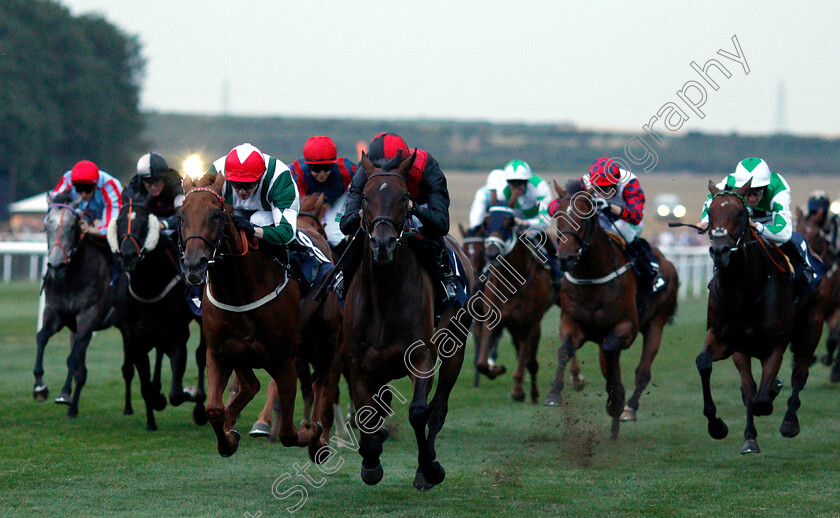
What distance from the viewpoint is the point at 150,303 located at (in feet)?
27.5

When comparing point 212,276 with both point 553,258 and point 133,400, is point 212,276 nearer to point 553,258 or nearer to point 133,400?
point 133,400

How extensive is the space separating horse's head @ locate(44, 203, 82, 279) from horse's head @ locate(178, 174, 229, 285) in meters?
4.10

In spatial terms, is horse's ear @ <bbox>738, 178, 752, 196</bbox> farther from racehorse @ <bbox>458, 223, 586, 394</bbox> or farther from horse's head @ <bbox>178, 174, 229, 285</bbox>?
horse's head @ <bbox>178, 174, 229, 285</bbox>

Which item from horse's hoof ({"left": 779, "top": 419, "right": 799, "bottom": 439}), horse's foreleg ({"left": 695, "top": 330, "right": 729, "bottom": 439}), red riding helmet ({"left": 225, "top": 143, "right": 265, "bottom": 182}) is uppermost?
red riding helmet ({"left": 225, "top": 143, "right": 265, "bottom": 182})

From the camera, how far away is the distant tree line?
128ft

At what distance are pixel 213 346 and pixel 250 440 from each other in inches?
89.3

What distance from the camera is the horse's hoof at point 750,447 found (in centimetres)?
734

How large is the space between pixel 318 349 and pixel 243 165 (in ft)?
4.98

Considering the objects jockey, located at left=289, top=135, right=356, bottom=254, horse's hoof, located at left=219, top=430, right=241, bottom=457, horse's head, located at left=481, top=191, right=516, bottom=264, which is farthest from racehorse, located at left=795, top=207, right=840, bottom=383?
horse's hoof, located at left=219, top=430, right=241, bottom=457

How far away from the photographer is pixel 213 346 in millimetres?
5926

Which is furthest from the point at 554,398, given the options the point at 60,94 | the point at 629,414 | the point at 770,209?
the point at 60,94

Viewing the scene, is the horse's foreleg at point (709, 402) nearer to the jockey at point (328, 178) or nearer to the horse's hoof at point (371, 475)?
the horse's hoof at point (371, 475)

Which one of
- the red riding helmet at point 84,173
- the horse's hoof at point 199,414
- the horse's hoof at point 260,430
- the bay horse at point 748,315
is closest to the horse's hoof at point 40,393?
the horse's hoof at point 199,414

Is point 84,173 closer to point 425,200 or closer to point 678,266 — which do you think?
point 425,200
